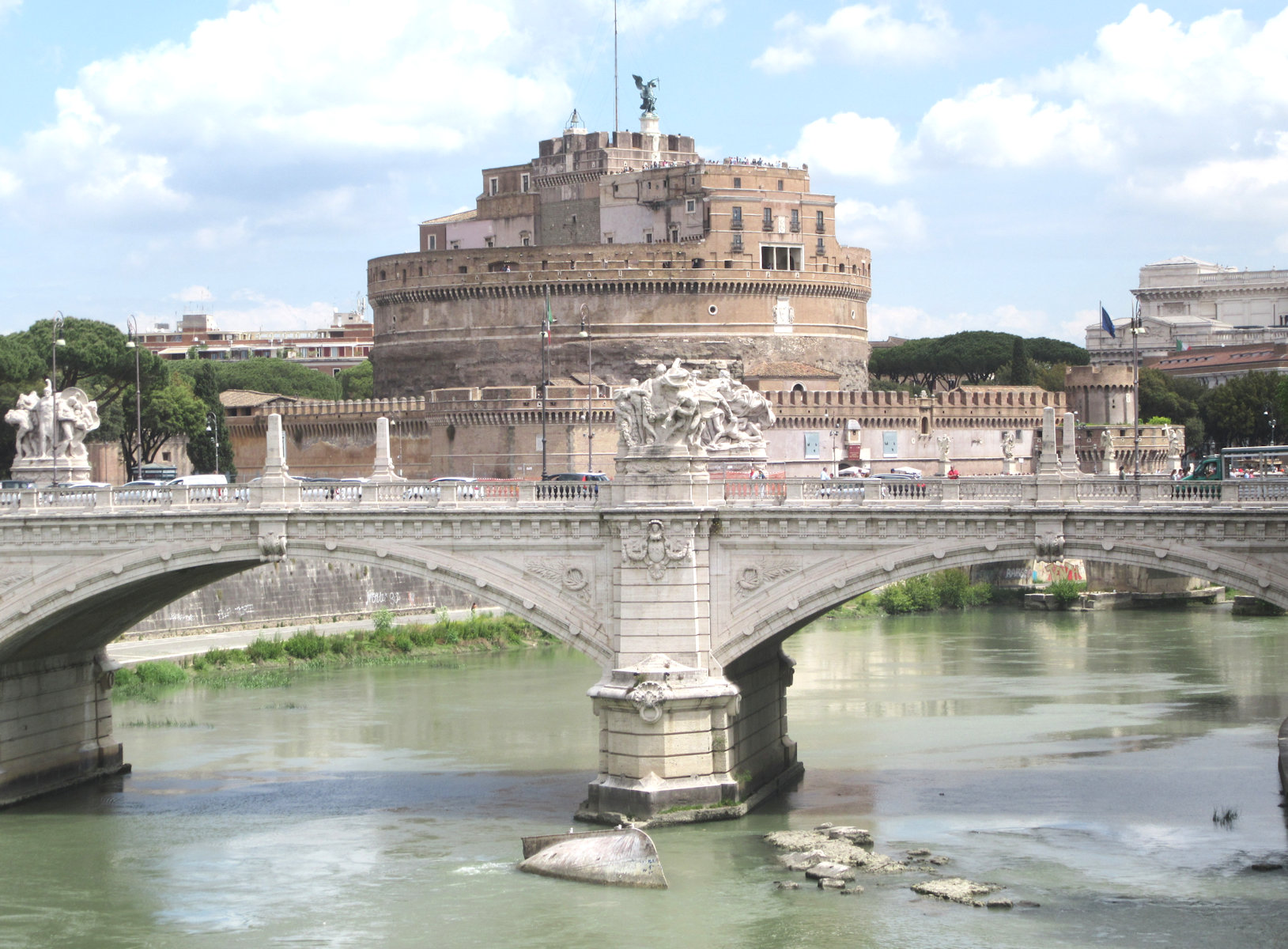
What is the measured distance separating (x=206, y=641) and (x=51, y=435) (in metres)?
14.4

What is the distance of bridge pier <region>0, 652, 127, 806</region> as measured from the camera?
2820 cm

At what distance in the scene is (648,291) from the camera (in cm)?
7075

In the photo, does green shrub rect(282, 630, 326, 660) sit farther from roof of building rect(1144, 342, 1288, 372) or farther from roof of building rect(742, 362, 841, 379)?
roof of building rect(1144, 342, 1288, 372)

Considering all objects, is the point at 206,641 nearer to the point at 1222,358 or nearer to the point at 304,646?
the point at 304,646

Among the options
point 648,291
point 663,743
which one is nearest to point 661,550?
point 663,743

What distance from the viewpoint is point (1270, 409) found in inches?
2854

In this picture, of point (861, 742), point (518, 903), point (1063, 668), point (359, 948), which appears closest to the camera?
point (359, 948)

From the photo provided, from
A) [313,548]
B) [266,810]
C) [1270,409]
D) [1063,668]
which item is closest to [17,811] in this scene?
[266,810]

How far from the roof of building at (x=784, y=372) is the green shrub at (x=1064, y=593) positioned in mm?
16151

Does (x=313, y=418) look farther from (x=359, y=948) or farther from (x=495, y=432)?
(x=359, y=948)

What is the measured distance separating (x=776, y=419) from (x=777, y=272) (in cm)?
911

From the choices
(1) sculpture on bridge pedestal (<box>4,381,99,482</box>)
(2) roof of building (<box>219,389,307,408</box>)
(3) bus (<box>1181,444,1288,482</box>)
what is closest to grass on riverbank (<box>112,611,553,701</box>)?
(1) sculpture on bridge pedestal (<box>4,381,99,482</box>)

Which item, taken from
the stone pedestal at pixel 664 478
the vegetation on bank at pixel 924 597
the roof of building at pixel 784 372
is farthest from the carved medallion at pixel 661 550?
the roof of building at pixel 784 372

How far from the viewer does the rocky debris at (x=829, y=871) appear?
2275 cm
